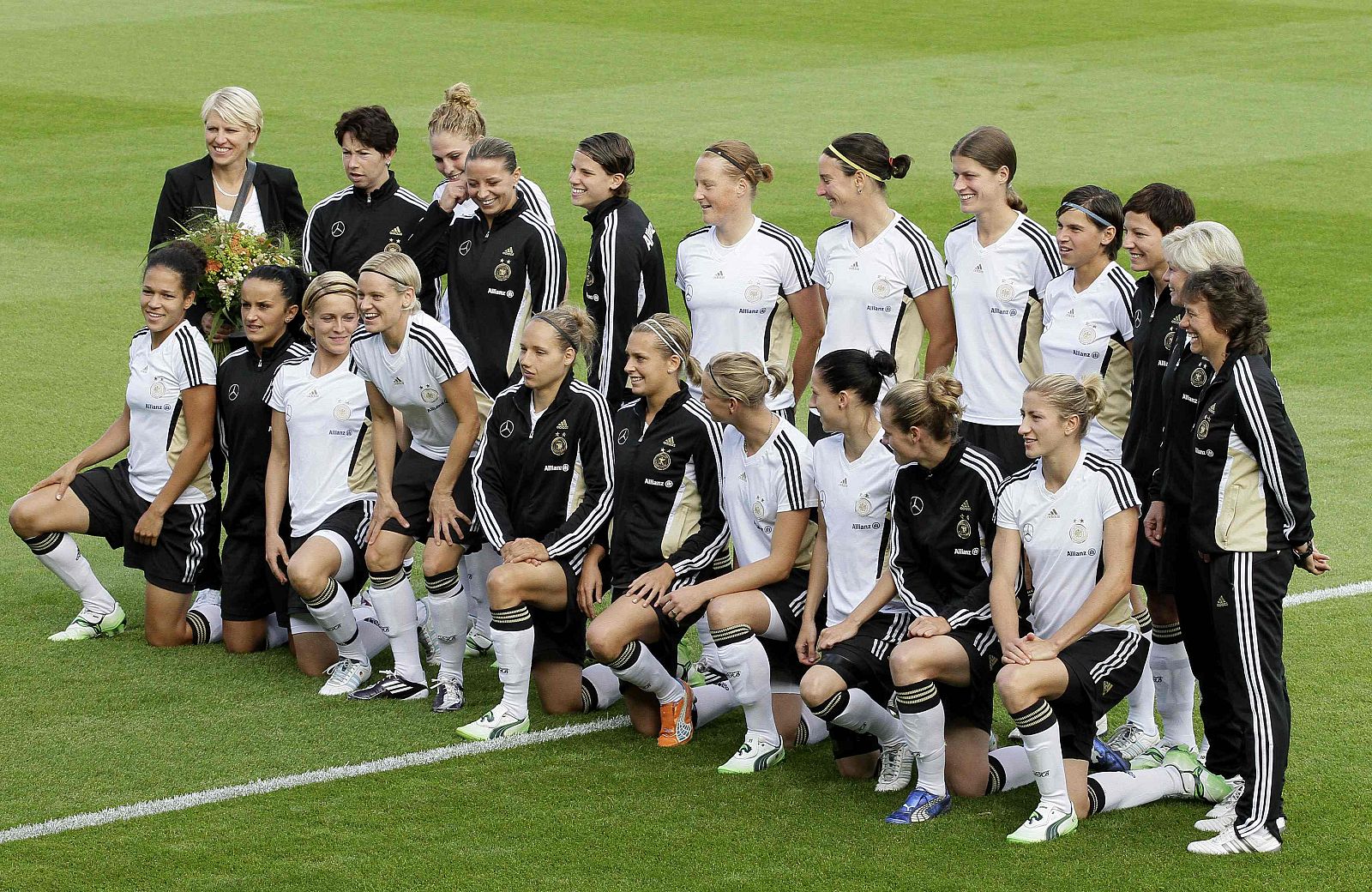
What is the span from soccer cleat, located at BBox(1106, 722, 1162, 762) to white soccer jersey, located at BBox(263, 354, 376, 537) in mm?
3662

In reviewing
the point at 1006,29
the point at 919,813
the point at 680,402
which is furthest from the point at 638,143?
the point at 919,813

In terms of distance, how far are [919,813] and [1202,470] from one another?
1.62 metres

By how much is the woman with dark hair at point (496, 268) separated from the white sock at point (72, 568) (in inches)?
87.0

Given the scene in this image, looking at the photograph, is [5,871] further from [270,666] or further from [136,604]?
[136,604]

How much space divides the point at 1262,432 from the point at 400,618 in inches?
156

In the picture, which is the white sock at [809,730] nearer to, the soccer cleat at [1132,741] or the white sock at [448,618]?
the soccer cleat at [1132,741]

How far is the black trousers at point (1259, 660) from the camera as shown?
240 inches

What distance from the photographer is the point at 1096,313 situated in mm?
7438

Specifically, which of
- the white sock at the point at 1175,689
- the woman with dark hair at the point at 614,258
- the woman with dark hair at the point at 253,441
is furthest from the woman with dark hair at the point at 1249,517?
the woman with dark hair at the point at 253,441

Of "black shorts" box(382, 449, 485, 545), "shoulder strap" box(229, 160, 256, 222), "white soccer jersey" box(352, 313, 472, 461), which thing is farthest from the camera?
"shoulder strap" box(229, 160, 256, 222)

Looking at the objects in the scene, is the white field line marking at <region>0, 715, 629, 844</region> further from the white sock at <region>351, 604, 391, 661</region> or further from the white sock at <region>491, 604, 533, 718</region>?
the white sock at <region>351, 604, 391, 661</region>

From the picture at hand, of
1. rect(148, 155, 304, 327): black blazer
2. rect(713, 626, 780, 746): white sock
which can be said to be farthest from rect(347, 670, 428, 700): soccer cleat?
rect(148, 155, 304, 327): black blazer

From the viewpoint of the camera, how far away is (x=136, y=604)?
9406 millimetres

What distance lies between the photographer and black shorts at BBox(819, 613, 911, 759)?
6.76 metres
